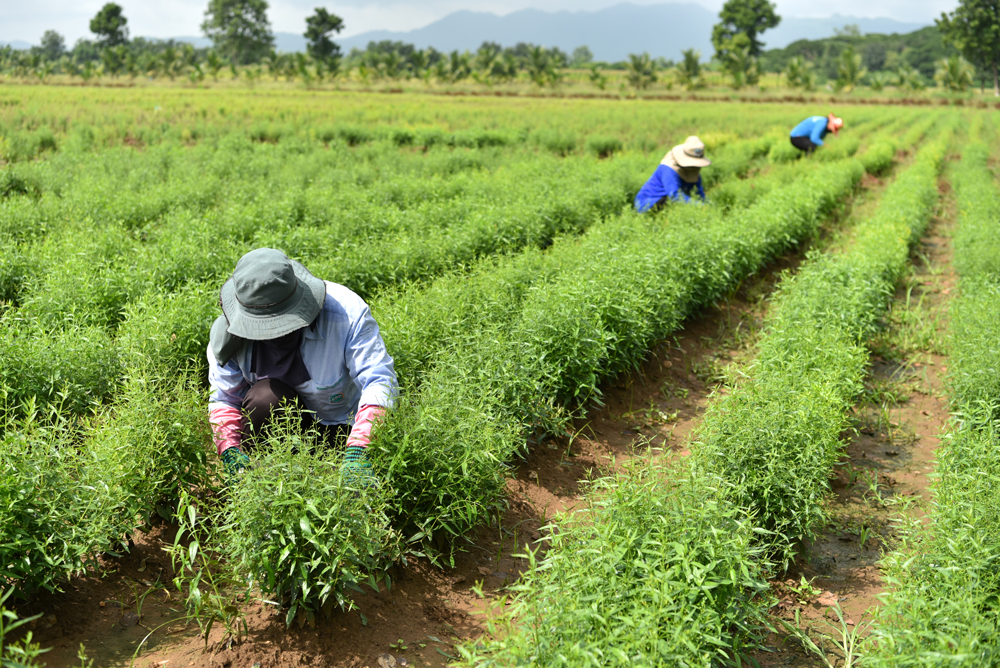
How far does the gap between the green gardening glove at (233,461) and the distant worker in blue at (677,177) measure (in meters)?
7.40

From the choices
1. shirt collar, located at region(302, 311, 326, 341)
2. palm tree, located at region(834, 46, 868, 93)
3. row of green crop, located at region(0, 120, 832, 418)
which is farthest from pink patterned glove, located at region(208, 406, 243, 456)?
palm tree, located at region(834, 46, 868, 93)

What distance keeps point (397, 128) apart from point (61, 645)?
752 inches

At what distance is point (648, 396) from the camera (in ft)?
19.2

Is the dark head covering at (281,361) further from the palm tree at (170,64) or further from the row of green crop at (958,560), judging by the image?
the palm tree at (170,64)

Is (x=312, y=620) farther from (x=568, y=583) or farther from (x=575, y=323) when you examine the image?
(x=575, y=323)

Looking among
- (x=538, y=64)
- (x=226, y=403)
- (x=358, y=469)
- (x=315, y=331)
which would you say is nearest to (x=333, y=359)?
(x=315, y=331)

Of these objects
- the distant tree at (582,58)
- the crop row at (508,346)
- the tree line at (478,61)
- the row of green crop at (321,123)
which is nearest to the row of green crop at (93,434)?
the crop row at (508,346)

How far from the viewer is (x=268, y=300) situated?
10.9 ft

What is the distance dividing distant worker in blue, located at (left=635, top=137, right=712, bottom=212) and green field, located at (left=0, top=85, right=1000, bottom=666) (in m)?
0.86

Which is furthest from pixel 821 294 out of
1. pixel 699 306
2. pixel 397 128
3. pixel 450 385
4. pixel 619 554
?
pixel 397 128

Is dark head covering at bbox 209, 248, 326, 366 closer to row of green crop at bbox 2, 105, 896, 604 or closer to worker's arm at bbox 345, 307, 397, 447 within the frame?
worker's arm at bbox 345, 307, 397, 447

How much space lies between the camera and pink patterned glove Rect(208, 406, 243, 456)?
11.4ft

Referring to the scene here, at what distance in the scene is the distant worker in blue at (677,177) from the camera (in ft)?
31.6

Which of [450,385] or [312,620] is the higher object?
[450,385]
